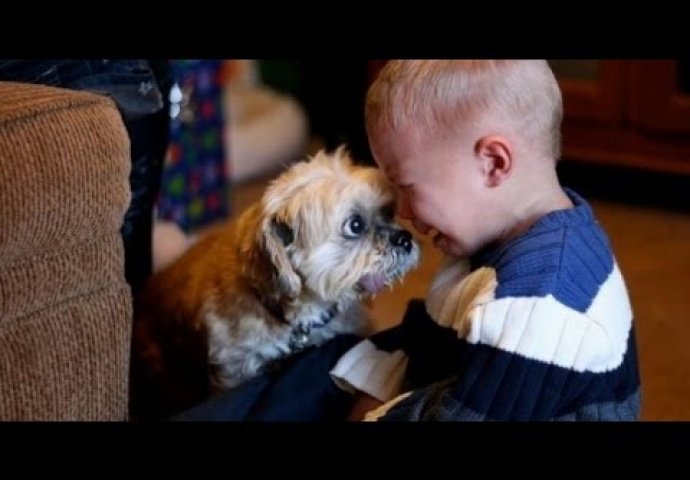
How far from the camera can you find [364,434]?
1216mm

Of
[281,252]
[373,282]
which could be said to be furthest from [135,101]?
[373,282]

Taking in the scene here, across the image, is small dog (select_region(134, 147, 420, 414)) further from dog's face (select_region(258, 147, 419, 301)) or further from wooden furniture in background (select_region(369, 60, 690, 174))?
wooden furniture in background (select_region(369, 60, 690, 174))

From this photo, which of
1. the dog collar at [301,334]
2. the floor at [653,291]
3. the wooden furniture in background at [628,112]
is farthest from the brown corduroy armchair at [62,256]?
the wooden furniture in background at [628,112]

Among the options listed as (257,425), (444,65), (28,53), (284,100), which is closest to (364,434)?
(257,425)

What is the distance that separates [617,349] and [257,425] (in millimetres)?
425

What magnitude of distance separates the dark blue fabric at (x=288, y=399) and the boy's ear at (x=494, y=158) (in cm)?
38

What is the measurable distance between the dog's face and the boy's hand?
0.16 meters

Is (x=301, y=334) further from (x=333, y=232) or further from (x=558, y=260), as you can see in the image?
(x=558, y=260)

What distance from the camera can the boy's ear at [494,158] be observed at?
120cm

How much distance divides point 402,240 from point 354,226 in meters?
0.07

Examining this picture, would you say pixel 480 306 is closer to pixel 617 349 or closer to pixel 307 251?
pixel 617 349

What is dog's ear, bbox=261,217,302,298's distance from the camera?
145 centimetres

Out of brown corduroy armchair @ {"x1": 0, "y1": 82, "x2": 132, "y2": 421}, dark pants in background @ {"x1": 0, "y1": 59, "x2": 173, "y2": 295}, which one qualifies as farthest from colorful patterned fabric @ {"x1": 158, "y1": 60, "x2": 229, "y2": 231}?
brown corduroy armchair @ {"x1": 0, "y1": 82, "x2": 132, "y2": 421}

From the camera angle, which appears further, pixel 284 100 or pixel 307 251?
pixel 284 100
